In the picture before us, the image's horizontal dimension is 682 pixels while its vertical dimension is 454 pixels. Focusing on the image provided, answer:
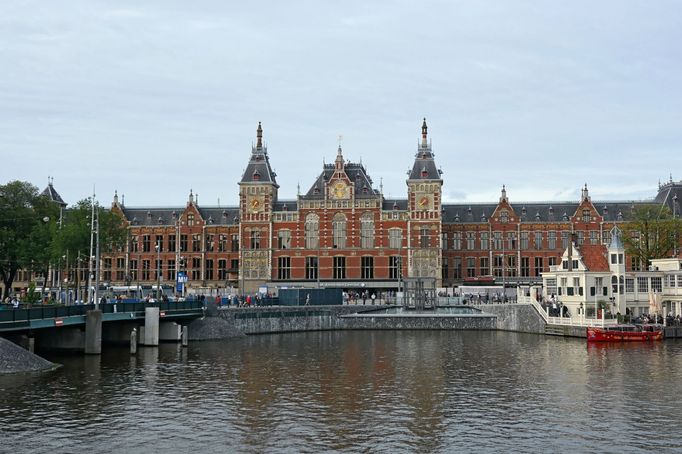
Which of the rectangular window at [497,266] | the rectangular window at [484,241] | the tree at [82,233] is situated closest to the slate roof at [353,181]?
the rectangular window at [484,241]

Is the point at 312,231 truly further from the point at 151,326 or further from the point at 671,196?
the point at 671,196

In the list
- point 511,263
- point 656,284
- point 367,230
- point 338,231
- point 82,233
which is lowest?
point 656,284

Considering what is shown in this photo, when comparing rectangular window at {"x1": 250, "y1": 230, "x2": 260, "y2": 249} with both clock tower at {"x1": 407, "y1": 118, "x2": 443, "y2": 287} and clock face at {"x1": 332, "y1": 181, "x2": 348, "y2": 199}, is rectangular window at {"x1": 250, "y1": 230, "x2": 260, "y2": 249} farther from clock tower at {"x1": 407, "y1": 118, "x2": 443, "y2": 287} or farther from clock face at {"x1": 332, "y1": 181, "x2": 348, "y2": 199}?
clock tower at {"x1": 407, "y1": 118, "x2": 443, "y2": 287}

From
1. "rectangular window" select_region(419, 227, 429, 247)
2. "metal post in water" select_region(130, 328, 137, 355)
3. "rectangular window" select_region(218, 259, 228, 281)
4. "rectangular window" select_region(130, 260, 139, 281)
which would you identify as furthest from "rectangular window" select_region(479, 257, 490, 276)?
"metal post in water" select_region(130, 328, 137, 355)

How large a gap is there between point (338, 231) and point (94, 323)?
58.5 m

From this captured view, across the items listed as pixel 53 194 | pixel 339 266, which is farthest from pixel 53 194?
pixel 339 266

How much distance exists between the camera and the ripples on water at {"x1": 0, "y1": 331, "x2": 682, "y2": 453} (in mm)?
32156

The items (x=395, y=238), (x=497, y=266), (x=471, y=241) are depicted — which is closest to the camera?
(x=395, y=238)

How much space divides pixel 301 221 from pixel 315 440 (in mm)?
83352

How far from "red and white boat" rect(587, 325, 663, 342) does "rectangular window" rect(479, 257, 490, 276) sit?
44.3m

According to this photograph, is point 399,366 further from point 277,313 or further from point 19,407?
point 277,313

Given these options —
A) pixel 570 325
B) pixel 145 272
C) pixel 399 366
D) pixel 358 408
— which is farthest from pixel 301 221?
pixel 358 408

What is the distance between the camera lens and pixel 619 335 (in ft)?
235

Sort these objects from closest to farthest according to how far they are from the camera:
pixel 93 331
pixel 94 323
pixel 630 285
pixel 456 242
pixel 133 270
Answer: pixel 93 331 < pixel 94 323 < pixel 630 285 < pixel 456 242 < pixel 133 270
